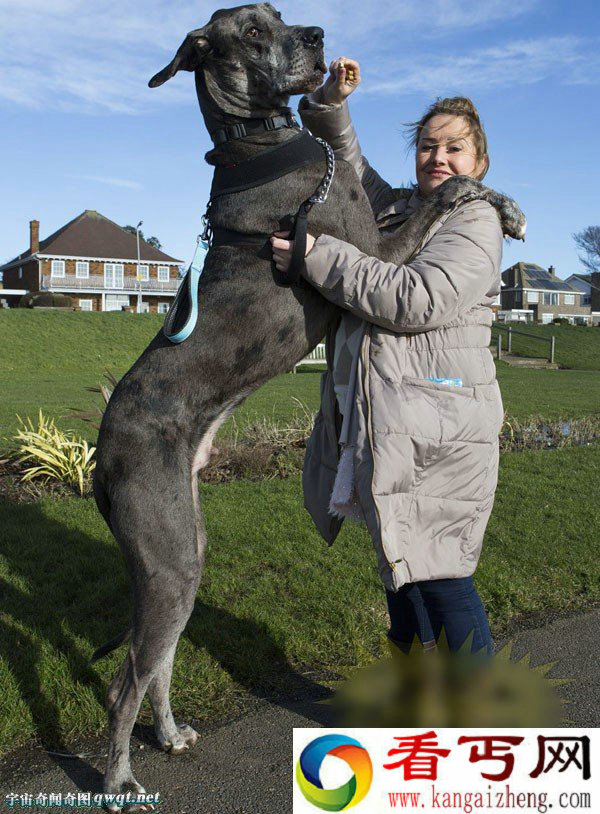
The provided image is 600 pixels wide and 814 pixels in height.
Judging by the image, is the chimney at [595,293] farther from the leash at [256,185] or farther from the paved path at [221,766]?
the leash at [256,185]

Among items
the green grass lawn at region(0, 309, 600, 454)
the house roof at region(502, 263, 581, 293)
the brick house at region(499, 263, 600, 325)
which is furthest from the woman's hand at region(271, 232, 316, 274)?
the house roof at region(502, 263, 581, 293)

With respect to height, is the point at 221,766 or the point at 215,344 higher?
the point at 215,344

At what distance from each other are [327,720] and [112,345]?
28516mm

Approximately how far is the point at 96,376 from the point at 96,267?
34.3 metres

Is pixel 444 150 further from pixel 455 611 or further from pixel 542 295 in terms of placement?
pixel 542 295

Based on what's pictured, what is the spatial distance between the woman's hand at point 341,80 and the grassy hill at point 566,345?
30.7m

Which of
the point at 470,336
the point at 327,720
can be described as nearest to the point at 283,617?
the point at 327,720

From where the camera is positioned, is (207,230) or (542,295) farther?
(542,295)

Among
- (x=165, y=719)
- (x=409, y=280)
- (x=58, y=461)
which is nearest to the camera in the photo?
(x=409, y=280)

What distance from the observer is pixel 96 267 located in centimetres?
5603

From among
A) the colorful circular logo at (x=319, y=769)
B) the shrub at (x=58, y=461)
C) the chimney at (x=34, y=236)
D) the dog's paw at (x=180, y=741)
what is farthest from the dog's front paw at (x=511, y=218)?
the chimney at (x=34, y=236)

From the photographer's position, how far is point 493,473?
302 cm

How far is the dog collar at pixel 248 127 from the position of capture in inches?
118

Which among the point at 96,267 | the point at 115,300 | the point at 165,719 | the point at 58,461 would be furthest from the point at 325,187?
the point at 115,300
